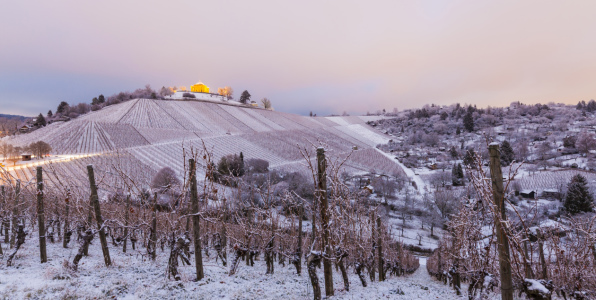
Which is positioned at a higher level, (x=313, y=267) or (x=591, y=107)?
(x=591, y=107)

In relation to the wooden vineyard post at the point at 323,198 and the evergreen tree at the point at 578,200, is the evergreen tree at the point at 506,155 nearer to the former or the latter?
the evergreen tree at the point at 578,200

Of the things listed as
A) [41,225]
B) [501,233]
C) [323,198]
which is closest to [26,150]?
[41,225]

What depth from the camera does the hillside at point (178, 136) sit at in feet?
121

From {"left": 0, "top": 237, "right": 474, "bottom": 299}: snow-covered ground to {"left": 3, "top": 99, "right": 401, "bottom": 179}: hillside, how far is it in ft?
71.1

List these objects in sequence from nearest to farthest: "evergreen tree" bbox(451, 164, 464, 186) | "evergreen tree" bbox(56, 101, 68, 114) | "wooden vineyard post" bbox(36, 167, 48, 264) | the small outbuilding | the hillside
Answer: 1. "wooden vineyard post" bbox(36, 167, 48, 264)
2. the small outbuilding
3. the hillside
4. "evergreen tree" bbox(451, 164, 464, 186)
5. "evergreen tree" bbox(56, 101, 68, 114)

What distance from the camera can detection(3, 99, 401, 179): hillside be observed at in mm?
36938

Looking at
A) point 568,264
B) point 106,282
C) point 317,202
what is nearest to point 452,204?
point 568,264

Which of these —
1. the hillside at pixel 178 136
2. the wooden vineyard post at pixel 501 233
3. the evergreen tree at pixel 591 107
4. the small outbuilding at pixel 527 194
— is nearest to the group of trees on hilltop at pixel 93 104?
the hillside at pixel 178 136

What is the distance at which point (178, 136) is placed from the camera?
158 ft

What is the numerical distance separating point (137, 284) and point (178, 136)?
46.7m

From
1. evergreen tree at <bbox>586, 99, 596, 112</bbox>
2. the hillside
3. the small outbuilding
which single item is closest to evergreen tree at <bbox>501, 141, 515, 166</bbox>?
the small outbuilding

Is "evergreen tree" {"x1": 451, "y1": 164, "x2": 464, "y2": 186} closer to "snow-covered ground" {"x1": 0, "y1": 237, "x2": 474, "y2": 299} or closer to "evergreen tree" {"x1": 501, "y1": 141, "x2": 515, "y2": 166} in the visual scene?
"evergreen tree" {"x1": 501, "y1": 141, "x2": 515, "y2": 166}

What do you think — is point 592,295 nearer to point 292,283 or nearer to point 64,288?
point 292,283

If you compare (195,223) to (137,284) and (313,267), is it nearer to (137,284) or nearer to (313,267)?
(137,284)
